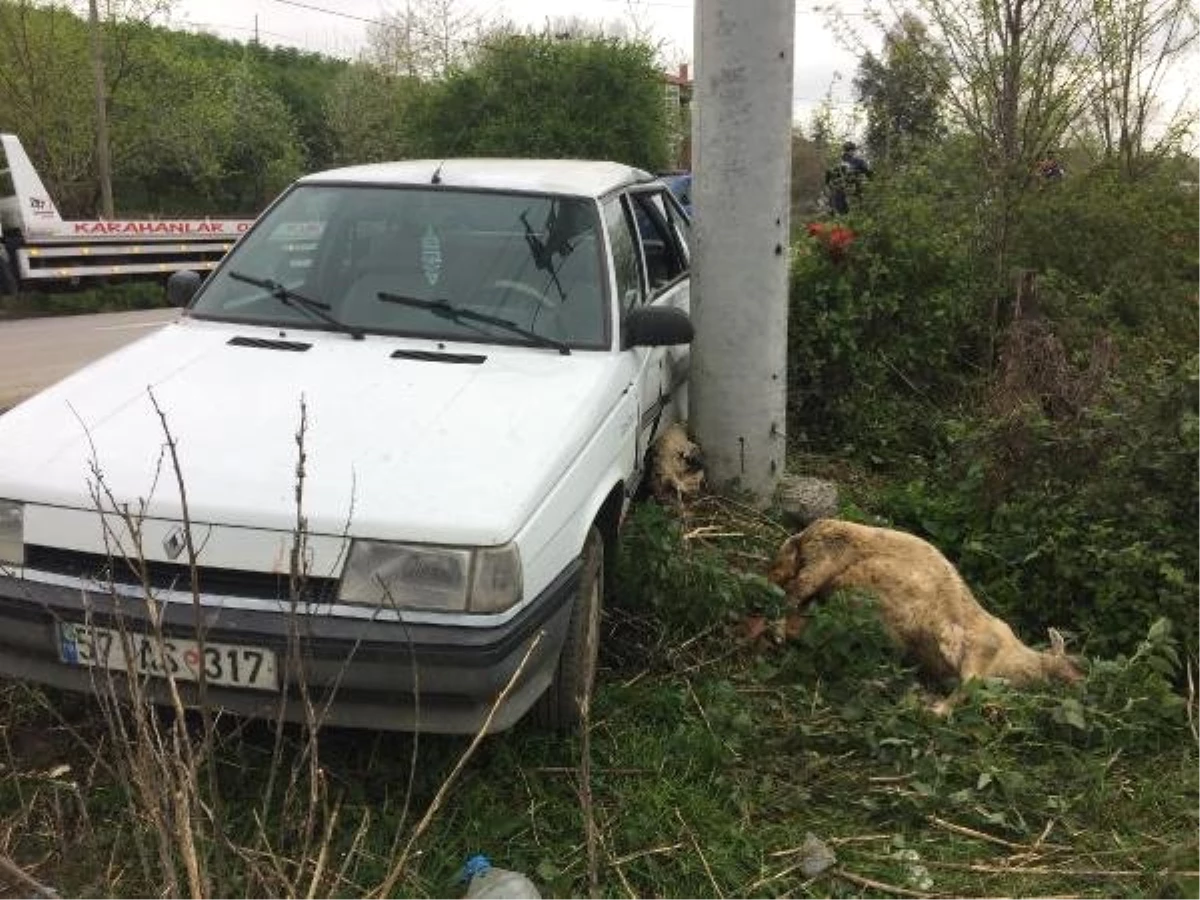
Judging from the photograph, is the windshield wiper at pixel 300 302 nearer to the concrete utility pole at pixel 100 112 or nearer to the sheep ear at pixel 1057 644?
the sheep ear at pixel 1057 644

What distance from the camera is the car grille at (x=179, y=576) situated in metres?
2.75

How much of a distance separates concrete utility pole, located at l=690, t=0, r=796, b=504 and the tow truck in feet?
42.1

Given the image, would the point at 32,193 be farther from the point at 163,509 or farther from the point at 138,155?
the point at 163,509

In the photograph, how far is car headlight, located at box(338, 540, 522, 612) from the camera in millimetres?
2703

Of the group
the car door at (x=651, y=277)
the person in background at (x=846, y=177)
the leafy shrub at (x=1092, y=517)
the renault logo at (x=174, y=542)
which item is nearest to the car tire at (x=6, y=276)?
the person in background at (x=846, y=177)

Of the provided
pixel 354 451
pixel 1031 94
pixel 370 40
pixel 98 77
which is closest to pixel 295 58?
pixel 370 40

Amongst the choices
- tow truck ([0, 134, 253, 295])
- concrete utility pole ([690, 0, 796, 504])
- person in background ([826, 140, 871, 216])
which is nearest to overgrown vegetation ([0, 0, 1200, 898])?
concrete utility pole ([690, 0, 796, 504])

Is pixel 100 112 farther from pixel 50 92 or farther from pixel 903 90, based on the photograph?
pixel 903 90

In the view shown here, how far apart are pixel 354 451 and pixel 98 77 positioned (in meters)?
23.2

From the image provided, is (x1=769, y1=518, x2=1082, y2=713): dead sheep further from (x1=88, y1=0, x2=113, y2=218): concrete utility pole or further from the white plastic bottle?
(x1=88, y1=0, x2=113, y2=218): concrete utility pole

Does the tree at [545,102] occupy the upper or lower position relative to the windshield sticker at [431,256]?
upper

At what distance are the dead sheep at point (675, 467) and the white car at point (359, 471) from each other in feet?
1.43

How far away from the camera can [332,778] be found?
3.09 meters

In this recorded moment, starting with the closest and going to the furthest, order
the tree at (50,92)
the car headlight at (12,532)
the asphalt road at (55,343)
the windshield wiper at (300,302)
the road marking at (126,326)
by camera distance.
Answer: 1. the car headlight at (12,532)
2. the windshield wiper at (300,302)
3. the asphalt road at (55,343)
4. the road marking at (126,326)
5. the tree at (50,92)
